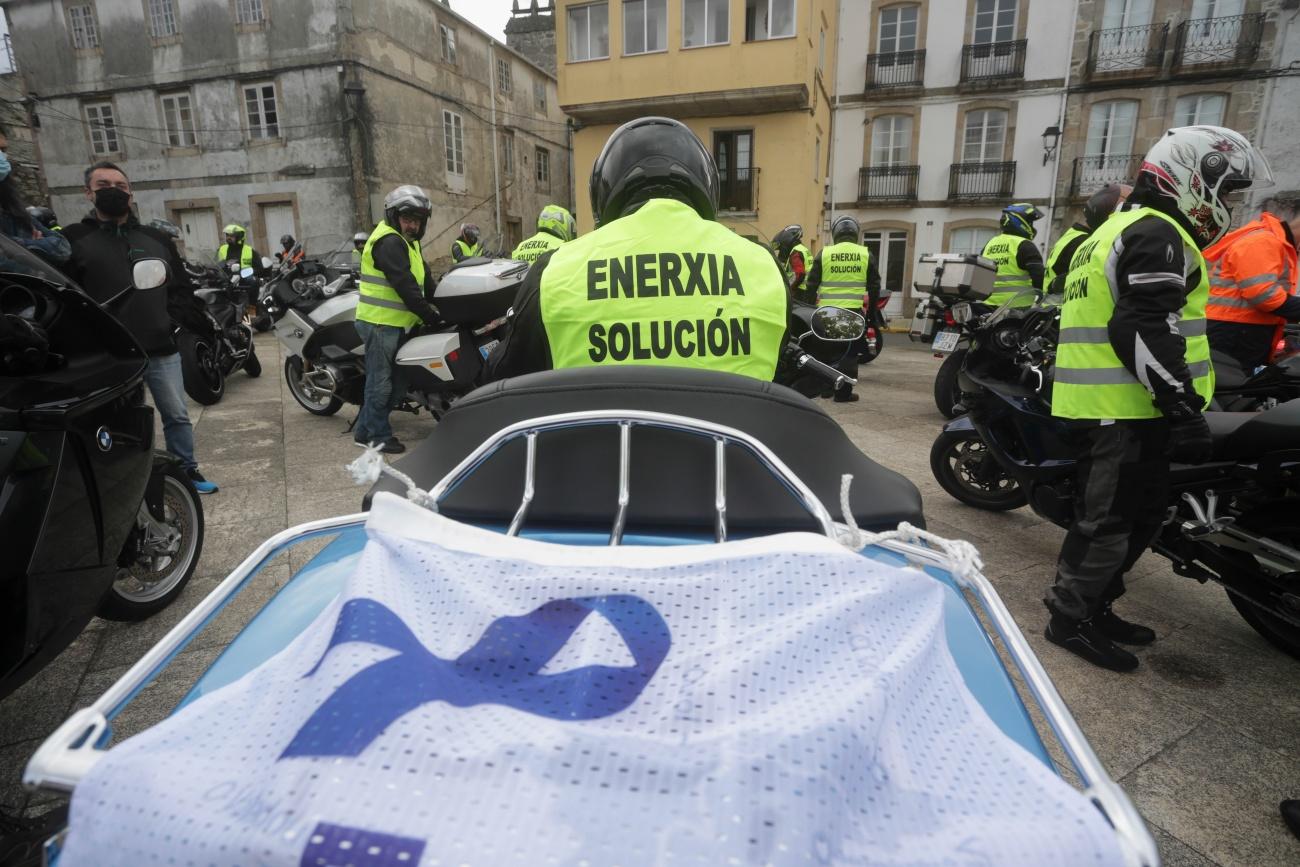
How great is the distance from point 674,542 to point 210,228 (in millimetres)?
23735

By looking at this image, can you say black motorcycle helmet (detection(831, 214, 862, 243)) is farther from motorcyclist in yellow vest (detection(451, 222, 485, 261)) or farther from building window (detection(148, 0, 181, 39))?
building window (detection(148, 0, 181, 39))

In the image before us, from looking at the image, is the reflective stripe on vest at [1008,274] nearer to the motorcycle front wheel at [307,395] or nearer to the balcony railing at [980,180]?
the motorcycle front wheel at [307,395]

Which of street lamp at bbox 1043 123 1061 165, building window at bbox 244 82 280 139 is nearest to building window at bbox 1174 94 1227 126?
street lamp at bbox 1043 123 1061 165

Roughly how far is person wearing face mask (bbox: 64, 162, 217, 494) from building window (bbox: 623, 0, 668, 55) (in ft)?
51.2

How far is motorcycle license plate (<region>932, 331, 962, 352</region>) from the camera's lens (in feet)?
20.3

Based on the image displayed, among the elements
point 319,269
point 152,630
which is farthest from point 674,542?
point 319,269

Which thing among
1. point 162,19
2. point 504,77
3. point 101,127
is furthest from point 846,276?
point 101,127

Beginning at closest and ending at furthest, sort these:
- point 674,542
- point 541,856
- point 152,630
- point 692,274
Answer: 1. point 541,856
2. point 674,542
3. point 692,274
4. point 152,630

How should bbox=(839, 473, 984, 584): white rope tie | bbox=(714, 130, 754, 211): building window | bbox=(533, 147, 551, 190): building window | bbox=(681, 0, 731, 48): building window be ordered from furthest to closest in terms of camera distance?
bbox=(533, 147, 551, 190): building window
bbox=(714, 130, 754, 211): building window
bbox=(681, 0, 731, 48): building window
bbox=(839, 473, 984, 584): white rope tie

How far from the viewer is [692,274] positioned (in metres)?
1.89

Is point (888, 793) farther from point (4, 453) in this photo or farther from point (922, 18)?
point (922, 18)

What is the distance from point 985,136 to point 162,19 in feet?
76.8

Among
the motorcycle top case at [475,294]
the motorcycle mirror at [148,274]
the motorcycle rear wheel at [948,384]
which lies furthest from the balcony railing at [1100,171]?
the motorcycle mirror at [148,274]

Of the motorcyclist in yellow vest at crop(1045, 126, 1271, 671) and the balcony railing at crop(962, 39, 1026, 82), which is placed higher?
the balcony railing at crop(962, 39, 1026, 82)
